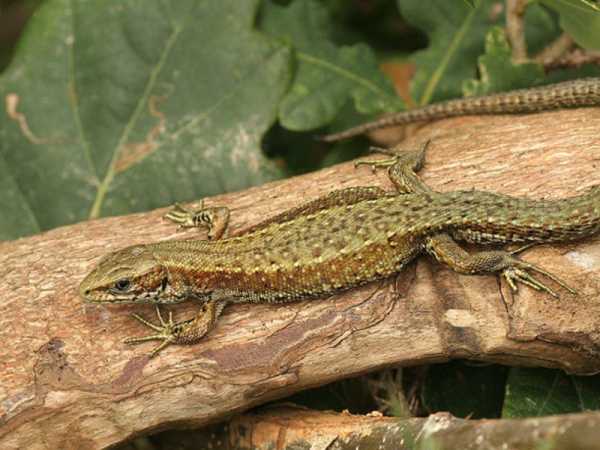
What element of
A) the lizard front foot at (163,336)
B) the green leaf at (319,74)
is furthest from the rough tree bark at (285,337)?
the green leaf at (319,74)

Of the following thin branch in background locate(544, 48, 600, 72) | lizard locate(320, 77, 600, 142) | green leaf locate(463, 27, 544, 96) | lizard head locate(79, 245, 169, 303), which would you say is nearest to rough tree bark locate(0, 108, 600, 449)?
lizard head locate(79, 245, 169, 303)

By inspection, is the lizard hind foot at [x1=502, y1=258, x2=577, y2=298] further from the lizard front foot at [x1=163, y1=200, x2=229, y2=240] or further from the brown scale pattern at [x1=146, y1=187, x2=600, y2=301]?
the lizard front foot at [x1=163, y1=200, x2=229, y2=240]

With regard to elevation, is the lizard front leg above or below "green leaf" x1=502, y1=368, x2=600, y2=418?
above

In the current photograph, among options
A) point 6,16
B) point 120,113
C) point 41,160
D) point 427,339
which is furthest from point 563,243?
point 6,16

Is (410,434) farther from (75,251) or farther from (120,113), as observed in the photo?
(120,113)

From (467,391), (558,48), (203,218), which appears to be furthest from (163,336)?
(558,48)

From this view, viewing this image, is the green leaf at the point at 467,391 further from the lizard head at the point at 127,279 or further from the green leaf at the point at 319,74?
the green leaf at the point at 319,74

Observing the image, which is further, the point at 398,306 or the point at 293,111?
the point at 293,111
